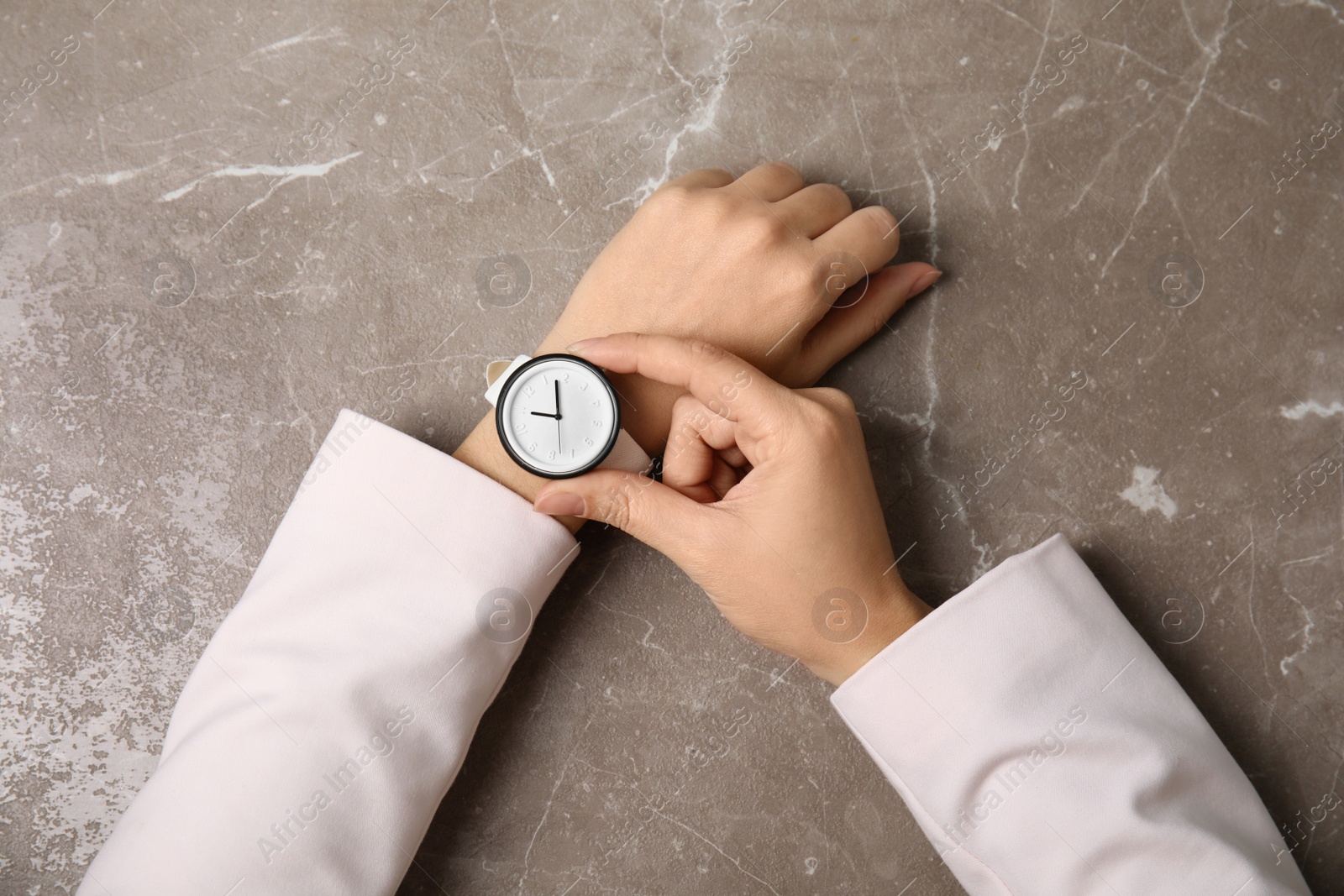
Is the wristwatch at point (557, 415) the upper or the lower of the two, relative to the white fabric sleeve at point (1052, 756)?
upper

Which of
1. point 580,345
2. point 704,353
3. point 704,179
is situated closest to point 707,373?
point 704,353

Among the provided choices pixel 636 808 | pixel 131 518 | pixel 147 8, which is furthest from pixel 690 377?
pixel 147 8

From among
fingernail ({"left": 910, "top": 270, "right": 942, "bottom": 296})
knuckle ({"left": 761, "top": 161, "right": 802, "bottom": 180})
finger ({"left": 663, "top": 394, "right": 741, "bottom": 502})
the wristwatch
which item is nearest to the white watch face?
the wristwatch

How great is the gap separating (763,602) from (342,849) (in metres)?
0.69

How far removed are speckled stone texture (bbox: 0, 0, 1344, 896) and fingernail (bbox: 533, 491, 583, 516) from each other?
30 centimetres

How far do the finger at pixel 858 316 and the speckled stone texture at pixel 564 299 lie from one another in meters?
0.08

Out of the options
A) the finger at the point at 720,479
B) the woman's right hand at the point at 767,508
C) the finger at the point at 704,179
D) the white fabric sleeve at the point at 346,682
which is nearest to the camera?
the white fabric sleeve at the point at 346,682

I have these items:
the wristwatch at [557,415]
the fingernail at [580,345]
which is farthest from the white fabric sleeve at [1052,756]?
the fingernail at [580,345]

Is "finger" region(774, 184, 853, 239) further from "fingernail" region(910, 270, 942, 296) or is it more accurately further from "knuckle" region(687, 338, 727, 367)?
"knuckle" region(687, 338, 727, 367)

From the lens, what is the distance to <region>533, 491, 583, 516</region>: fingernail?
1272mm

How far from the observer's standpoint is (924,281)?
154cm

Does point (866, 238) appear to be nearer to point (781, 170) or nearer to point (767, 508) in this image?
point (781, 170)

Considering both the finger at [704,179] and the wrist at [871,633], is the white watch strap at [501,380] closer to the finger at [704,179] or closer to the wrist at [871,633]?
the finger at [704,179]

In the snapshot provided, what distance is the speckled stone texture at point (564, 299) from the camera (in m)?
1.51
